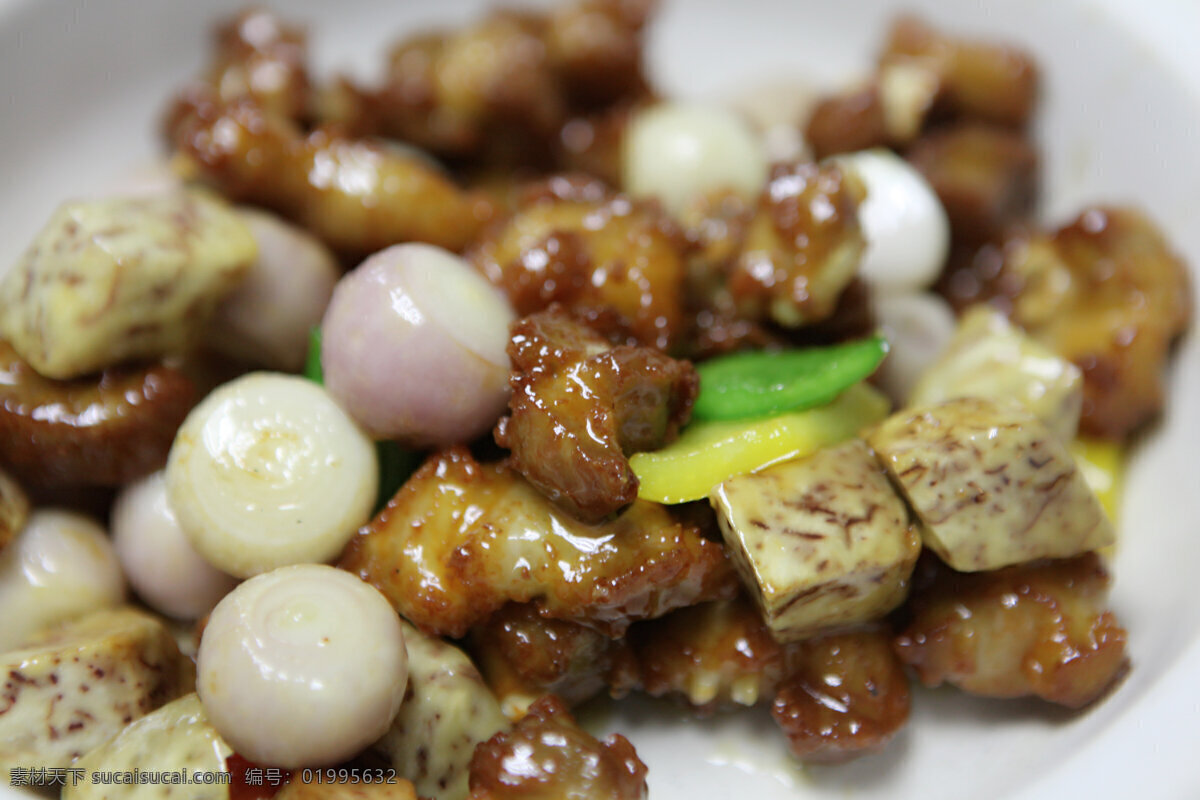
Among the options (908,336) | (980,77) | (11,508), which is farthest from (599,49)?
(11,508)

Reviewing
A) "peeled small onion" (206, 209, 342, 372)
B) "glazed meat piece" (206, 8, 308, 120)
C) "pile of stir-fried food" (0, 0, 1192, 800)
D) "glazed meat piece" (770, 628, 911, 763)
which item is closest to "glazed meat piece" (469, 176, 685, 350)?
"pile of stir-fried food" (0, 0, 1192, 800)

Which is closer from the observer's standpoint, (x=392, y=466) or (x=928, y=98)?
(x=392, y=466)

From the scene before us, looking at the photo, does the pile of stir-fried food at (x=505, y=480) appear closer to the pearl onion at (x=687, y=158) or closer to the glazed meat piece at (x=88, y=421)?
the glazed meat piece at (x=88, y=421)

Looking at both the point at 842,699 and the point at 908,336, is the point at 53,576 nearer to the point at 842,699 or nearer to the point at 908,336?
the point at 842,699

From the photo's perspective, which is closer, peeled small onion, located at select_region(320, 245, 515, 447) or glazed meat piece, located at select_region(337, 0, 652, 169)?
peeled small onion, located at select_region(320, 245, 515, 447)

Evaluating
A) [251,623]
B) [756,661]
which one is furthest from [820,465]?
[251,623]

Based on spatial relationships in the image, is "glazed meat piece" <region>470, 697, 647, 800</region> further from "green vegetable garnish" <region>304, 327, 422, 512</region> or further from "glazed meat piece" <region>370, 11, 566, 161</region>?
Result: "glazed meat piece" <region>370, 11, 566, 161</region>
